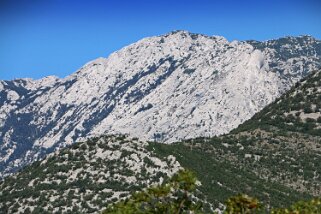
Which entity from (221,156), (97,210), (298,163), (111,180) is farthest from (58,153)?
(298,163)

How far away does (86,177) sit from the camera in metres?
147

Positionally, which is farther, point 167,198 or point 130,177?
point 130,177

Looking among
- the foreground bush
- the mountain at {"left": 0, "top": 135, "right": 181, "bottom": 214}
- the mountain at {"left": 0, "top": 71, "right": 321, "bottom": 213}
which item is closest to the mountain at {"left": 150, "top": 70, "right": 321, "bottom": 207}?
the mountain at {"left": 0, "top": 71, "right": 321, "bottom": 213}

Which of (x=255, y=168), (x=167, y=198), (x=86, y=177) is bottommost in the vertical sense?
(x=167, y=198)

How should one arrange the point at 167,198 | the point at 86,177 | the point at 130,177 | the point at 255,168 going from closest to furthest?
the point at 167,198, the point at 130,177, the point at 86,177, the point at 255,168

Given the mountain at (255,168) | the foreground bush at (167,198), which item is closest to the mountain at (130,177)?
the mountain at (255,168)

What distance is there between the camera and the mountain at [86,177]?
449 feet

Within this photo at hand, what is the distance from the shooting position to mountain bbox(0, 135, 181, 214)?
449ft

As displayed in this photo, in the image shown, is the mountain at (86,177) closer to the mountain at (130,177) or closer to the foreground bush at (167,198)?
the mountain at (130,177)

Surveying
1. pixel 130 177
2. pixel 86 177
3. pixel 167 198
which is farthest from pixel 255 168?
pixel 167 198

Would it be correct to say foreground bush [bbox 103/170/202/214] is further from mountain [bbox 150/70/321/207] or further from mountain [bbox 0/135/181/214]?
mountain [bbox 150/70/321/207]

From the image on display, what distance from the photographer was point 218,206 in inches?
5217

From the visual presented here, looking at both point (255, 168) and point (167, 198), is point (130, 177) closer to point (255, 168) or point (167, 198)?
point (255, 168)

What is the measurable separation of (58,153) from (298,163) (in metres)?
66.7
